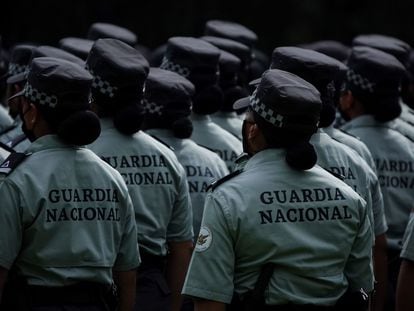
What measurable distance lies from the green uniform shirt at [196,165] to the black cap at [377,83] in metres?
1.14

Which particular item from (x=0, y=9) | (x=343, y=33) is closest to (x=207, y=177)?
(x=0, y=9)

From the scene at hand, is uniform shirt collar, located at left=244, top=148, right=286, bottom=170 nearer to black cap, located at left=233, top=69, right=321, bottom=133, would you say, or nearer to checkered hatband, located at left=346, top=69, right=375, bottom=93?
black cap, located at left=233, top=69, right=321, bottom=133

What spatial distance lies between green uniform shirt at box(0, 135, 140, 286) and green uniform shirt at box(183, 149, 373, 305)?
2.00 ft

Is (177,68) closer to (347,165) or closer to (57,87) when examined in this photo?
(347,165)

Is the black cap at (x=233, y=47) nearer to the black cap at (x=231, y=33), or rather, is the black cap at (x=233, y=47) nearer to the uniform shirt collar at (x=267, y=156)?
the black cap at (x=231, y=33)

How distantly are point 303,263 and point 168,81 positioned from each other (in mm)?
2357

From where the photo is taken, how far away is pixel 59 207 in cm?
551

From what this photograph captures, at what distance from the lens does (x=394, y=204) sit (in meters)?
7.86

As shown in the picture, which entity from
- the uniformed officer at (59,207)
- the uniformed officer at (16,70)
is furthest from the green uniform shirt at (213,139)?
the uniformed officer at (59,207)

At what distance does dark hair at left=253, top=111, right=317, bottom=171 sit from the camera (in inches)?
209

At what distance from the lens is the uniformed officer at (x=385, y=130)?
786 centimetres

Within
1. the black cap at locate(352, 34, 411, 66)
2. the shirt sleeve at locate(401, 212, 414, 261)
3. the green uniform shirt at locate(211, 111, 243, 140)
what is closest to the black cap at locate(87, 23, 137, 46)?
the green uniform shirt at locate(211, 111, 243, 140)

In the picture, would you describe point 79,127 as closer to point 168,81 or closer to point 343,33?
point 168,81

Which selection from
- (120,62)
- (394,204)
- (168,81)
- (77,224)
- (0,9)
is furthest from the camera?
(0,9)
